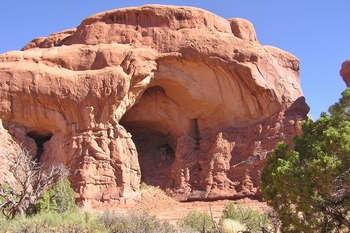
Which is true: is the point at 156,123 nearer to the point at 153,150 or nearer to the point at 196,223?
the point at 153,150

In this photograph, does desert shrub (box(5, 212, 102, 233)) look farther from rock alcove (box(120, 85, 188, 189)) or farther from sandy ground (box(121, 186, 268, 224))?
rock alcove (box(120, 85, 188, 189))

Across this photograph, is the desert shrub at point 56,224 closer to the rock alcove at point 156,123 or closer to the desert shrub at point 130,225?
the desert shrub at point 130,225

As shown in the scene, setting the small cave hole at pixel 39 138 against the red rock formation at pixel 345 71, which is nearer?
the small cave hole at pixel 39 138

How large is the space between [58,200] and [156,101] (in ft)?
33.5

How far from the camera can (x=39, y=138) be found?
2609 centimetres

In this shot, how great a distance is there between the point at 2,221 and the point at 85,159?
9629mm

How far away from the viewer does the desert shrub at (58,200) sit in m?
16.8

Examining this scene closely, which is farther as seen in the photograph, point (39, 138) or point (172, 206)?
point (39, 138)

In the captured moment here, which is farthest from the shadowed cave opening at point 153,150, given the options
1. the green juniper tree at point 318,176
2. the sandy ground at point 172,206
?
the green juniper tree at point 318,176

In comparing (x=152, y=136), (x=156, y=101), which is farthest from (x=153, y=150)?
(x=156, y=101)

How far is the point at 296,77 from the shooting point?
27203 millimetres

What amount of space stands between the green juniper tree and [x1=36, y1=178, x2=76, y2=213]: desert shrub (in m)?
8.70

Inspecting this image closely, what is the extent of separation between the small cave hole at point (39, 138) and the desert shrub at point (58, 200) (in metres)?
4.15

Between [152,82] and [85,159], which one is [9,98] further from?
[152,82]
